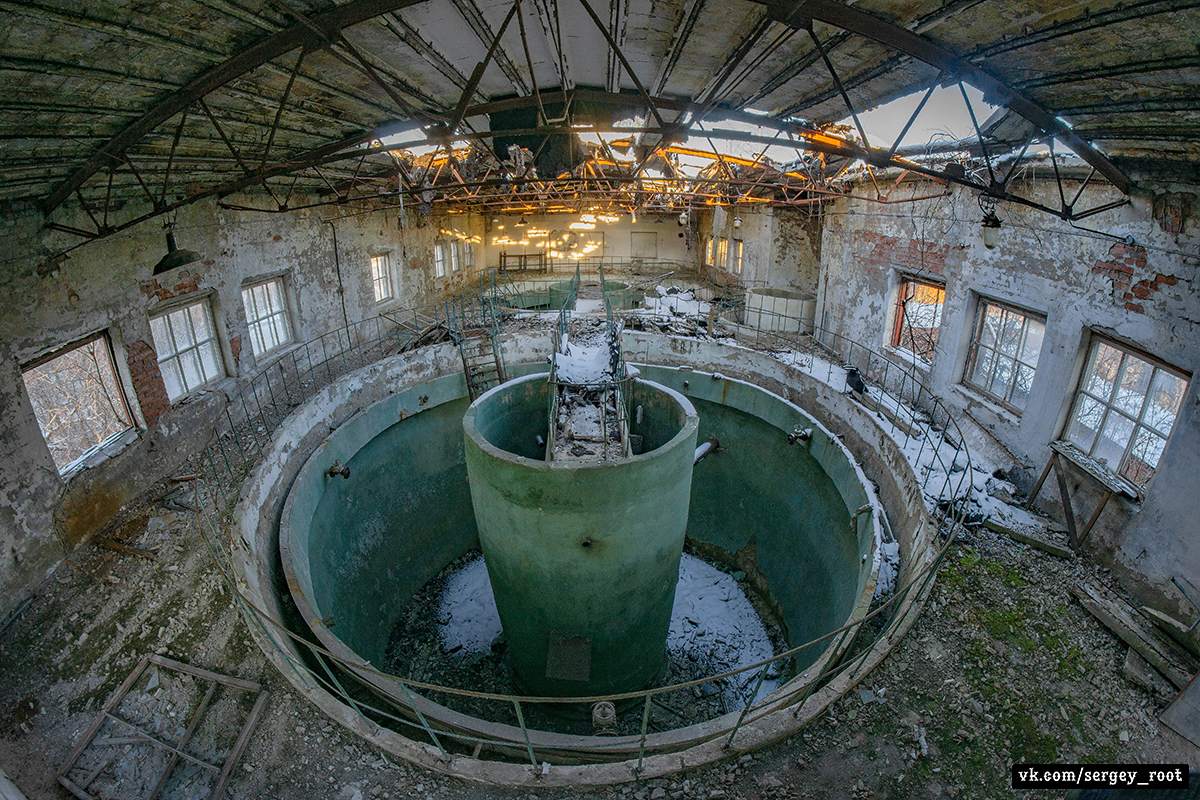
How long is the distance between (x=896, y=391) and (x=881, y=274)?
2.01 metres

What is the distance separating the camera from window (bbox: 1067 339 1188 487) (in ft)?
16.2

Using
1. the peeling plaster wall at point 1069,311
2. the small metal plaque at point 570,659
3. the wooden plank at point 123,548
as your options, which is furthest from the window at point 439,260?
the small metal plaque at point 570,659

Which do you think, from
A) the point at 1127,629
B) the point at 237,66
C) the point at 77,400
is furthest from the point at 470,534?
the point at 1127,629

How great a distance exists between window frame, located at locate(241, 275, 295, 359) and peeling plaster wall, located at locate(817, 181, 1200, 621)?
1024cm

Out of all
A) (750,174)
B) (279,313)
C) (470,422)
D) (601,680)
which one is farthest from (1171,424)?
(279,313)

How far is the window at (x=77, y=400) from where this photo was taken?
546cm

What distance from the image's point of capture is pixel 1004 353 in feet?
23.0

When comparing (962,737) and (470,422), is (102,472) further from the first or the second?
(962,737)

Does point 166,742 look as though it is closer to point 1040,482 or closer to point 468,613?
point 468,613

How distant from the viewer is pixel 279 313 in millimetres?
9516

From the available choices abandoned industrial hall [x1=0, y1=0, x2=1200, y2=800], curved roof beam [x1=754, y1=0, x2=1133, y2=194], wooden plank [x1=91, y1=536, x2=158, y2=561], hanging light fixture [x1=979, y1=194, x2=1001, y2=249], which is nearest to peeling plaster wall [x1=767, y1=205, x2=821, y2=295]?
abandoned industrial hall [x1=0, y1=0, x2=1200, y2=800]

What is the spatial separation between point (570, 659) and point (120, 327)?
20.7 ft

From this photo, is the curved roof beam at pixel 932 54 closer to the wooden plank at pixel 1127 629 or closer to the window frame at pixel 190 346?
the wooden plank at pixel 1127 629

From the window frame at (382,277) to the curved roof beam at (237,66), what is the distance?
26.8 feet
